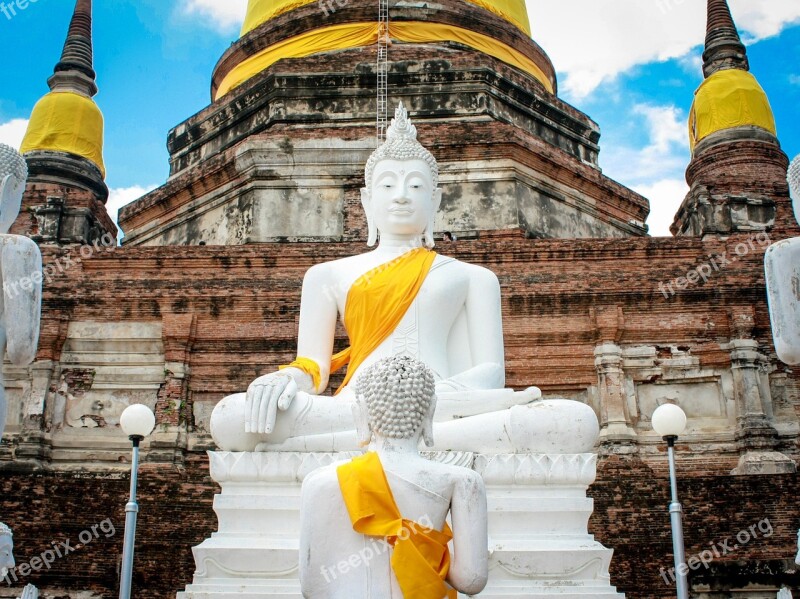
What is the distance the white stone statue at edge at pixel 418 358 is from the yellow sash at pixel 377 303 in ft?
0.19

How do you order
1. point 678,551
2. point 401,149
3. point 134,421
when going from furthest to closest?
point 134,421
point 678,551
point 401,149

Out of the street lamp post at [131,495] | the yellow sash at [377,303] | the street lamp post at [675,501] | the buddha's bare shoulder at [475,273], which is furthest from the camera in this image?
the street lamp post at [675,501]

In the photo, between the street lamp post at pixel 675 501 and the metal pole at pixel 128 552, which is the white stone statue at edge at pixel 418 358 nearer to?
the metal pole at pixel 128 552

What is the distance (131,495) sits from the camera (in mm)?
8625

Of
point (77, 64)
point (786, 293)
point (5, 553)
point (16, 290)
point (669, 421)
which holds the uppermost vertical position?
point (77, 64)

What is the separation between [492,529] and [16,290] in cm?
331

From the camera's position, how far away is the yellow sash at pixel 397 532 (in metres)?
3.93

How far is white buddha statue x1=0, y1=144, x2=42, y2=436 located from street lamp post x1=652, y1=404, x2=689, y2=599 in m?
4.98

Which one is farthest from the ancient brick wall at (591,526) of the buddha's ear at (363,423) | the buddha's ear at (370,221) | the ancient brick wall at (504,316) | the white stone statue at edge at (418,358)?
the buddha's ear at (363,423)

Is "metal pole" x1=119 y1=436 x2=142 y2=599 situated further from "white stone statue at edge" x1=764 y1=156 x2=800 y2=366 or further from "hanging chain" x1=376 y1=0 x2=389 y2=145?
"hanging chain" x1=376 y1=0 x2=389 y2=145

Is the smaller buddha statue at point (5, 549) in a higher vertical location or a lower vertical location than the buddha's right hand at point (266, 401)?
lower

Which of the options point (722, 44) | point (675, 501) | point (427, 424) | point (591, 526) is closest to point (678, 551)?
point (675, 501)

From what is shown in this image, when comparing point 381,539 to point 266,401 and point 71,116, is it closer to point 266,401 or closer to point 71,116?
point 266,401

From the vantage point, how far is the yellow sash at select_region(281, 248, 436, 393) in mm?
7051
